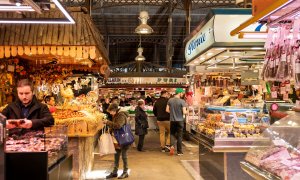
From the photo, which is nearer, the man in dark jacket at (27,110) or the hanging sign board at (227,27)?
the man in dark jacket at (27,110)

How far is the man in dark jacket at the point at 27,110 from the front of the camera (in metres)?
4.91

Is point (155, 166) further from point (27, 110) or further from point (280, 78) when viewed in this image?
point (280, 78)

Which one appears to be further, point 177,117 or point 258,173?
point 177,117

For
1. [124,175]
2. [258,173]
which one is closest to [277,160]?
[258,173]

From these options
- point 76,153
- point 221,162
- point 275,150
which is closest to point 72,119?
point 76,153

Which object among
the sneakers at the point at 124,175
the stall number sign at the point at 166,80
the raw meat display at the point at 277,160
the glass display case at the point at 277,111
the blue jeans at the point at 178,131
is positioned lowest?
the sneakers at the point at 124,175

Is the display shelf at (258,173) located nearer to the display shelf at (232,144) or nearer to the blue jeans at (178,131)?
the display shelf at (232,144)

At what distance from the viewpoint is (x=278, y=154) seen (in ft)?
12.5

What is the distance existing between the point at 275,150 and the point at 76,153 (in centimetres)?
430

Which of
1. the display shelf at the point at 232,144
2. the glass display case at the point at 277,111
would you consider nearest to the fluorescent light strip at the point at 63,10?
the display shelf at the point at 232,144

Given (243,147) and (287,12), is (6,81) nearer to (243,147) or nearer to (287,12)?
(243,147)

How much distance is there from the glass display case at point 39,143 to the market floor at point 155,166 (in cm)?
373

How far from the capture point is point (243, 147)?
6.78 m

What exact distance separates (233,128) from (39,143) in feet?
12.6
